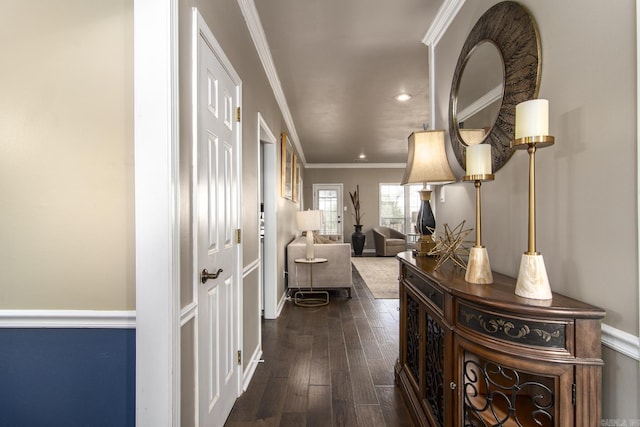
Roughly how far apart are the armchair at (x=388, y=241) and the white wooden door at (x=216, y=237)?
6.63 meters

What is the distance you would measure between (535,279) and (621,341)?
0.84 feet

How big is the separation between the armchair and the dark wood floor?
15.1 ft

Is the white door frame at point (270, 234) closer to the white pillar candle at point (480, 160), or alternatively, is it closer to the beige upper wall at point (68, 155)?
the beige upper wall at point (68, 155)

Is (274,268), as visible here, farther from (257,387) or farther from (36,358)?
(36,358)

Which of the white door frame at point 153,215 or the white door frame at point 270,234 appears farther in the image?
the white door frame at point 270,234

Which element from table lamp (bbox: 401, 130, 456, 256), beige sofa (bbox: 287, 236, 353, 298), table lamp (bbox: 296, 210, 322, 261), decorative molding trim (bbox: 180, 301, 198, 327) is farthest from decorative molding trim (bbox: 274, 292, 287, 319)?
decorative molding trim (bbox: 180, 301, 198, 327)

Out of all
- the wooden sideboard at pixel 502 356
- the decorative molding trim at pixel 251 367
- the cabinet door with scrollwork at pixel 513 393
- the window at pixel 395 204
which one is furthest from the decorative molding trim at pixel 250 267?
the window at pixel 395 204

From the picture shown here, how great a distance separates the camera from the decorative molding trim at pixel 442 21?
6.78 feet

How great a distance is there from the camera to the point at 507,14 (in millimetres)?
1491

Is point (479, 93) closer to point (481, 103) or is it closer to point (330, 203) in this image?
point (481, 103)

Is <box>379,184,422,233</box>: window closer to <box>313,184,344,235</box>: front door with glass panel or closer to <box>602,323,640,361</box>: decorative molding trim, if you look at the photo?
<box>313,184,344,235</box>: front door with glass panel

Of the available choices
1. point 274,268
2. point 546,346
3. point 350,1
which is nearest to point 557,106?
point 546,346

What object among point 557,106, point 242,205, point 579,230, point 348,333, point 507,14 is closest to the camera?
point 579,230

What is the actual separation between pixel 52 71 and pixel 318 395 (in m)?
2.17
